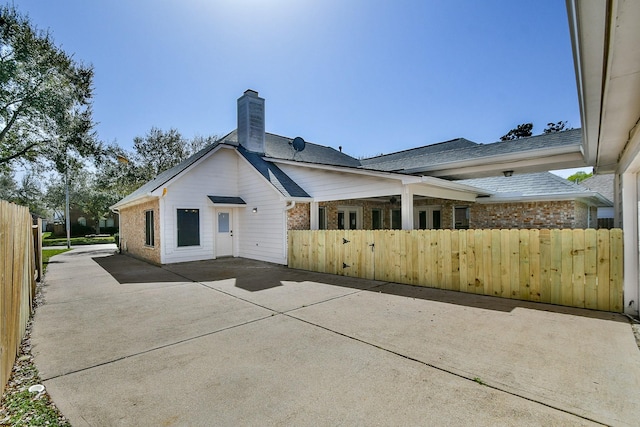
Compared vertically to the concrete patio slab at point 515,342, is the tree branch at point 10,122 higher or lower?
higher

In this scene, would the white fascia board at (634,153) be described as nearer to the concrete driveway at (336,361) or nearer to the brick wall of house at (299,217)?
the concrete driveway at (336,361)

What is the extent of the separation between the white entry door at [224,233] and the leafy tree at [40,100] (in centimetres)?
1006

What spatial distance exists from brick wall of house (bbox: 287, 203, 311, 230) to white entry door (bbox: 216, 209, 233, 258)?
385 centimetres

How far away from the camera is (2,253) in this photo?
9.65ft

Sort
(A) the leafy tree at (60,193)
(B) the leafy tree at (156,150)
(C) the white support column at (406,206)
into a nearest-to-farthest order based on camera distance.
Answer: (C) the white support column at (406,206)
(B) the leafy tree at (156,150)
(A) the leafy tree at (60,193)

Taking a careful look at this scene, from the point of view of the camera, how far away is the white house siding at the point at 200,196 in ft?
37.5

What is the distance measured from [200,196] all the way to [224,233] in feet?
6.34

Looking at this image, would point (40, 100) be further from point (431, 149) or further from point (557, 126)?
point (557, 126)

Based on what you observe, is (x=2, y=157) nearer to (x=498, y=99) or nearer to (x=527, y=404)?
(x=527, y=404)

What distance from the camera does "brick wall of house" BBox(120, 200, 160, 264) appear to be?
11.7 m

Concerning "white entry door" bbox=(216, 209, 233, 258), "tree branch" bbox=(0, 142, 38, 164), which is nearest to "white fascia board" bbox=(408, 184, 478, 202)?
"white entry door" bbox=(216, 209, 233, 258)

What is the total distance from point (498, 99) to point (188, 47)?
12995 millimetres

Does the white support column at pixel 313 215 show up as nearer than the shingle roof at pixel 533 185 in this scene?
Yes

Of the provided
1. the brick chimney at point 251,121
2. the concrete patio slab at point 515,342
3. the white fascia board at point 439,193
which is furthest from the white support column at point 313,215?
→ the concrete patio slab at point 515,342
